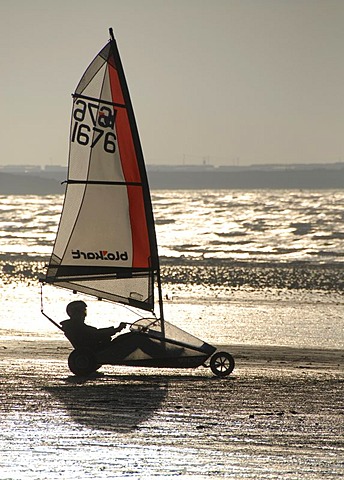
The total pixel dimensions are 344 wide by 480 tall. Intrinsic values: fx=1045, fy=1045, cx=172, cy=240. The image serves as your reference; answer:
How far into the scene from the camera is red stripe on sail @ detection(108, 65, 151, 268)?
16.0 m

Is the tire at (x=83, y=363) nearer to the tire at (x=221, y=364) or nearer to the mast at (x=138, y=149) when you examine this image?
the mast at (x=138, y=149)

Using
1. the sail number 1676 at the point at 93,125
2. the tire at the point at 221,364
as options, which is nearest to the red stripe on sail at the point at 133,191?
the sail number 1676 at the point at 93,125

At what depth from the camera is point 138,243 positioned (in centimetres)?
1625

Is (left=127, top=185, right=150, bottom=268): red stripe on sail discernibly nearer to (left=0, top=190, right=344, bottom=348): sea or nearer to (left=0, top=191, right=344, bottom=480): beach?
(left=0, top=191, right=344, bottom=480): beach

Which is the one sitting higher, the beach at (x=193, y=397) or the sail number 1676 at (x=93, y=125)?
the sail number 1676 at (x=93, y=125)

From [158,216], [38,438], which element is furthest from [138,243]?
[158,216]

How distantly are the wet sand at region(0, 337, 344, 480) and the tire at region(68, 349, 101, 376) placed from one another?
165 mm

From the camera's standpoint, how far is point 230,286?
3031 centimetres

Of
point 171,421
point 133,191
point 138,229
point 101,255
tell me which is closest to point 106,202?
point 133,191

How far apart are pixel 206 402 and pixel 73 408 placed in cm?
170

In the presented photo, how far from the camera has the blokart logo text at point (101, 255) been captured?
52.9 ft

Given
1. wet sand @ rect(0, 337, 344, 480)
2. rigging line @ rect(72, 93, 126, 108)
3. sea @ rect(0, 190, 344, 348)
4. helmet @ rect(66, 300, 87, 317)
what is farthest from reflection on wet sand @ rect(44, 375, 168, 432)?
sea @ rect(0, 190, 344, 348)

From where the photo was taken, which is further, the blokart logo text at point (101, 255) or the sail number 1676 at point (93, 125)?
the blokart logo text at point (101, 255)

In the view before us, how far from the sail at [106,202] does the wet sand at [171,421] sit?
4.61ft
